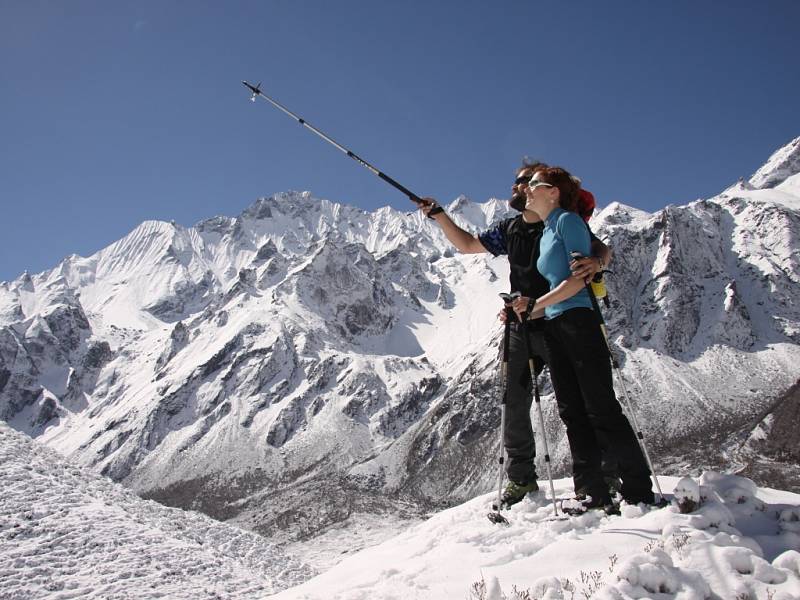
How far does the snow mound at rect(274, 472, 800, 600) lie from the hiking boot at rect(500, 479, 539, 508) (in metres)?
0.36

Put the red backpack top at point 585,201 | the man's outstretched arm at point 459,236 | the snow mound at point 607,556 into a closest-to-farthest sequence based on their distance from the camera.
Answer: the snow mound at point 607,556
the red backpack top at point 585,201
the man's outstretched arm at point 459,236

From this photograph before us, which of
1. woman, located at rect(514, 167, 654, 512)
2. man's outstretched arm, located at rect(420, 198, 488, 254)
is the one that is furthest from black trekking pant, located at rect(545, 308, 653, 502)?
man's outstretched arm, located at rect(420, 198, 488, 254)

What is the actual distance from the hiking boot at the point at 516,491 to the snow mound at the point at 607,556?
1.19ft

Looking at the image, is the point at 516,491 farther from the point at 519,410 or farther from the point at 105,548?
the point at 105,548

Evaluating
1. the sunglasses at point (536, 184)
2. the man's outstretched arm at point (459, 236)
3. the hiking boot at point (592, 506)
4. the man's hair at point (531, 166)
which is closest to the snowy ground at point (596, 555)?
the hiking boot at point (592, 506)

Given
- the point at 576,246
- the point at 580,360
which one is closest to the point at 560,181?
the point at 576,246

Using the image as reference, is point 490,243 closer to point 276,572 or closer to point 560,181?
point 560,181

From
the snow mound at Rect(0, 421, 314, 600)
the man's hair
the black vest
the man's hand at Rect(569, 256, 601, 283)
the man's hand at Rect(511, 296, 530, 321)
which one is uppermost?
the man's hair

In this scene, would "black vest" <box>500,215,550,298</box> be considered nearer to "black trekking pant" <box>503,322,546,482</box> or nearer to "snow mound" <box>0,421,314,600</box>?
"black trekking pant" <box>503,322,546,482</box>

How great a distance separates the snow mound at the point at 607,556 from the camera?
4.94m

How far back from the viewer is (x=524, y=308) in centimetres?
780

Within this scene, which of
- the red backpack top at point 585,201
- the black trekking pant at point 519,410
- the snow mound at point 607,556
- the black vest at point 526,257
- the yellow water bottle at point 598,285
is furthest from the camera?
the black trekking pant at point 519,410

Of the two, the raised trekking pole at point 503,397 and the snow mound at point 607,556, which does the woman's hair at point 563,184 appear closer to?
the raised trekking pole at point 503,397

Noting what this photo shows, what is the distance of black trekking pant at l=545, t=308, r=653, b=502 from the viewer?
7.23 meters
